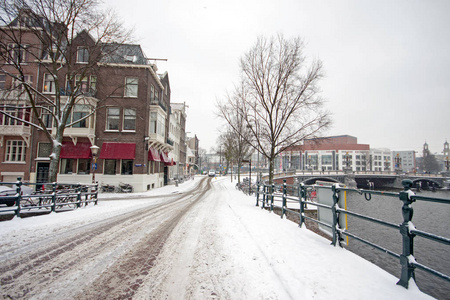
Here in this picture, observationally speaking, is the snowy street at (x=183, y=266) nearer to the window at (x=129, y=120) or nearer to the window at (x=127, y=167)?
the window at (x=127, y=167)

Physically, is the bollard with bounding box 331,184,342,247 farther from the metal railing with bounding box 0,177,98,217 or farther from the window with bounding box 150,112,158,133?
the window with bounding box 150,112,158,133

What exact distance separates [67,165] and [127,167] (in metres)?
5.70

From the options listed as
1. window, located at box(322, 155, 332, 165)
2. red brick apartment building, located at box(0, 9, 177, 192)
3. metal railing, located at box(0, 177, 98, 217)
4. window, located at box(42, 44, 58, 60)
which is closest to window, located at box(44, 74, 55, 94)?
red brick apartment building, located at box(0, 9, 177, 192)

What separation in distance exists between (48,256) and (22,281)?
3.62ft

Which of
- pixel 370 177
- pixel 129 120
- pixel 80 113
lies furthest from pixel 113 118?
pixel 370 177

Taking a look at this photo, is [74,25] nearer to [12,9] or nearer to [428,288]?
[12,9]

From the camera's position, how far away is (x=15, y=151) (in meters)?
20.8

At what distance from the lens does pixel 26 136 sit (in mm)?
20328

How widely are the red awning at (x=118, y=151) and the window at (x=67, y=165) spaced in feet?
11.3

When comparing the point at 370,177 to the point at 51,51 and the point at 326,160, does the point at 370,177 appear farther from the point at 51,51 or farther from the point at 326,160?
the point at 51,51

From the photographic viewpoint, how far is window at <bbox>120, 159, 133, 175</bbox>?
67.4 feet

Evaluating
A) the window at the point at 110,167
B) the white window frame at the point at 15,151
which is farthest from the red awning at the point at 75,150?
the white window frame at the point at 15,151

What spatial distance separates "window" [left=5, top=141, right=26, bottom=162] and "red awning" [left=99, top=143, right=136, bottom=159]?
26.7ft

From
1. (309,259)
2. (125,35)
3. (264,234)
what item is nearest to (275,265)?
(309,259)
